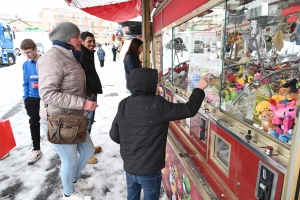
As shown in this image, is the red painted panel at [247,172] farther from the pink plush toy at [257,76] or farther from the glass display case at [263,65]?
the pink plush toy at [257,76]

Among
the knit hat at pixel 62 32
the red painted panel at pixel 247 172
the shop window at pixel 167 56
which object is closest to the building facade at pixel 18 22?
the shop window at pixel 167 56

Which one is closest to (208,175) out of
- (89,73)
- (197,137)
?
(197,137)

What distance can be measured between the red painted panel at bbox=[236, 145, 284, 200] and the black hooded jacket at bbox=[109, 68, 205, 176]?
0.36m

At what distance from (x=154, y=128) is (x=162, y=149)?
0.20 m

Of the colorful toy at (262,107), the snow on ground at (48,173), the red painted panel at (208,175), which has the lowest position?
the snow on ground at (48,173)

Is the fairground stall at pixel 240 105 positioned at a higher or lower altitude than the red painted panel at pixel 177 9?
lower

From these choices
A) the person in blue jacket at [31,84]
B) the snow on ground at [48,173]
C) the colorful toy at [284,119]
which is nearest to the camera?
the colorful toy at [284,119]

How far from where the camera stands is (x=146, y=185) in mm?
1469

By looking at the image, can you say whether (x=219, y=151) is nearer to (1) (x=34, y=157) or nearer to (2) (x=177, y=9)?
(2) (x=177, y=9)

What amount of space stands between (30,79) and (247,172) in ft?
8.57

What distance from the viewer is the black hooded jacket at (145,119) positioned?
50.3 inches

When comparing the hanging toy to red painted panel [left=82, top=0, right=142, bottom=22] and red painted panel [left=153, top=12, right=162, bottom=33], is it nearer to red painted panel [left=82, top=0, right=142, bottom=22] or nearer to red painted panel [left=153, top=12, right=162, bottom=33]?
red painted panel [left=153, top=12, right=162, bottom=33]

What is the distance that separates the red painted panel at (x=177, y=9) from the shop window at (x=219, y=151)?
0.97 metres

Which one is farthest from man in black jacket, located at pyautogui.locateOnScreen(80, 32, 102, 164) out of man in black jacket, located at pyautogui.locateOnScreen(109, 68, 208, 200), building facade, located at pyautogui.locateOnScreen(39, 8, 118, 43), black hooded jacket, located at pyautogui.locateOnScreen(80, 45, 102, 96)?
building facade, located at pyautogui.locateOnScreen(39, 8, 118, 43)
